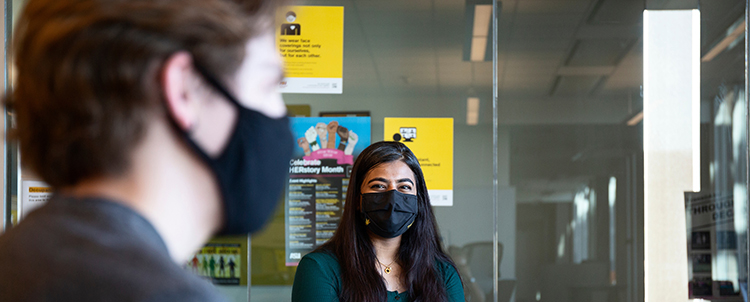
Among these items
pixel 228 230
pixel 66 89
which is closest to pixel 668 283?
pixel 228 230

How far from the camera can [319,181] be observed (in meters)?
3.26

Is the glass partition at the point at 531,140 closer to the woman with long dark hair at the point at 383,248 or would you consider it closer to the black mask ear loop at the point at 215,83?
the woman with long dark hair at the point at 383,248

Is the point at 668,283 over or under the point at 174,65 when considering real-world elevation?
under

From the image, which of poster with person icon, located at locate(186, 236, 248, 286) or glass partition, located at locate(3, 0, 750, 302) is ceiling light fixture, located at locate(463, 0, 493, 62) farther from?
poster with person icon, located at locate(186, 236, 248, 286)

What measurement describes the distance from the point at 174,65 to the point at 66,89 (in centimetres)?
11

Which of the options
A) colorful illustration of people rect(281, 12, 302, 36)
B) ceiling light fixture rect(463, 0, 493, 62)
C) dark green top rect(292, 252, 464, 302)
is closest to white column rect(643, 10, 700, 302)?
ceiling light fixture rect(463, 0, 493, 62)

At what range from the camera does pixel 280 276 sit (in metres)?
3.25

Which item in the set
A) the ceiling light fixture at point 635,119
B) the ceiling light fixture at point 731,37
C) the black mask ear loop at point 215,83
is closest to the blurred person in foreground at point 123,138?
the black mask ear loop at point 215,83

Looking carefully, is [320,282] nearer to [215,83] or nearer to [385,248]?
[385,248]

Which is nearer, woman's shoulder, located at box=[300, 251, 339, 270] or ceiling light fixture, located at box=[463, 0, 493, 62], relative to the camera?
woman's shoulder, located at box=[300, 251, 339, 270]

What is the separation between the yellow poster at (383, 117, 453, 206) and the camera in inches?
128

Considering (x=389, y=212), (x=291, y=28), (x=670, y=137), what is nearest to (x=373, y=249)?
(x=389, y=212)

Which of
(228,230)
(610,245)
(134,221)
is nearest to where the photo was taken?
(134,221)

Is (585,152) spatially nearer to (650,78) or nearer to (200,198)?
(650,78)
